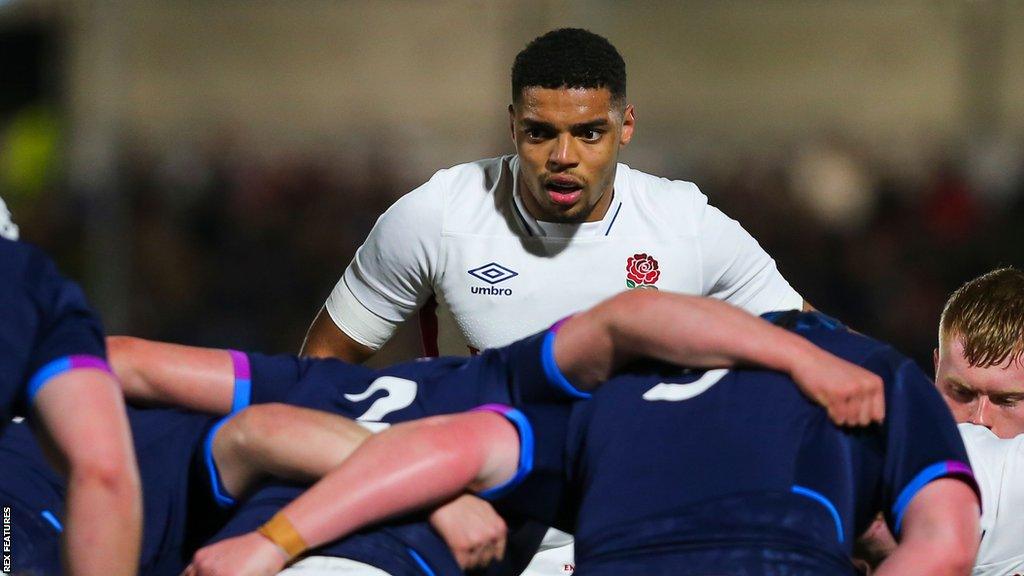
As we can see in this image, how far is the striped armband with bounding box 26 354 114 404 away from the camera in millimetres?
1980

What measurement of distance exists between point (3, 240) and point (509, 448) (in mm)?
845

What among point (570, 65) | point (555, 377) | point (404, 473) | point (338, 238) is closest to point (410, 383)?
point (555, 377)

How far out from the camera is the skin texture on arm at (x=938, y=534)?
6.95 feet

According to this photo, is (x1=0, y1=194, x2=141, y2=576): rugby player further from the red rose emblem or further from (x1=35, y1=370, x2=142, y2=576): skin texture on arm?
the red rose emblem

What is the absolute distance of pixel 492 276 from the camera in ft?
11.0

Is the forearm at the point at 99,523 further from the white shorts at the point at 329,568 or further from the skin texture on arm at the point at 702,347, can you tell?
the skin texture on arm at the point at 702,347

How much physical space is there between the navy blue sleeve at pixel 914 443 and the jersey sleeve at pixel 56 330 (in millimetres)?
1215

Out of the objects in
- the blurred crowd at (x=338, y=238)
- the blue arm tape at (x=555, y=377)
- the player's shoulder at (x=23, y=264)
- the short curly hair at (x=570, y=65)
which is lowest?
the blurred crowd at (x=338, y=238)

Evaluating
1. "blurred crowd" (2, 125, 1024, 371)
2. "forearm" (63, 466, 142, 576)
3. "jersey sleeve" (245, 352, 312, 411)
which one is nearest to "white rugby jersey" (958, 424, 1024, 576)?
"jersey sleeve" (245, 352, 312, 411)

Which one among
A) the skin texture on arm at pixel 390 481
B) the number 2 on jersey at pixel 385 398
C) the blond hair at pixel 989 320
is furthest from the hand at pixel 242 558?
the blond hair at pixel 989 320

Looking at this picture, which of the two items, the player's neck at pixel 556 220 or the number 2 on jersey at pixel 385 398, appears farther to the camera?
the player's neck at pixel 556 220

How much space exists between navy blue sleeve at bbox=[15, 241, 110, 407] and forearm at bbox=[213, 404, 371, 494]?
0.35 m

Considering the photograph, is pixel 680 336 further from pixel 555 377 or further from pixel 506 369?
pixel 506 369

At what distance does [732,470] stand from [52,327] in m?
1.01
